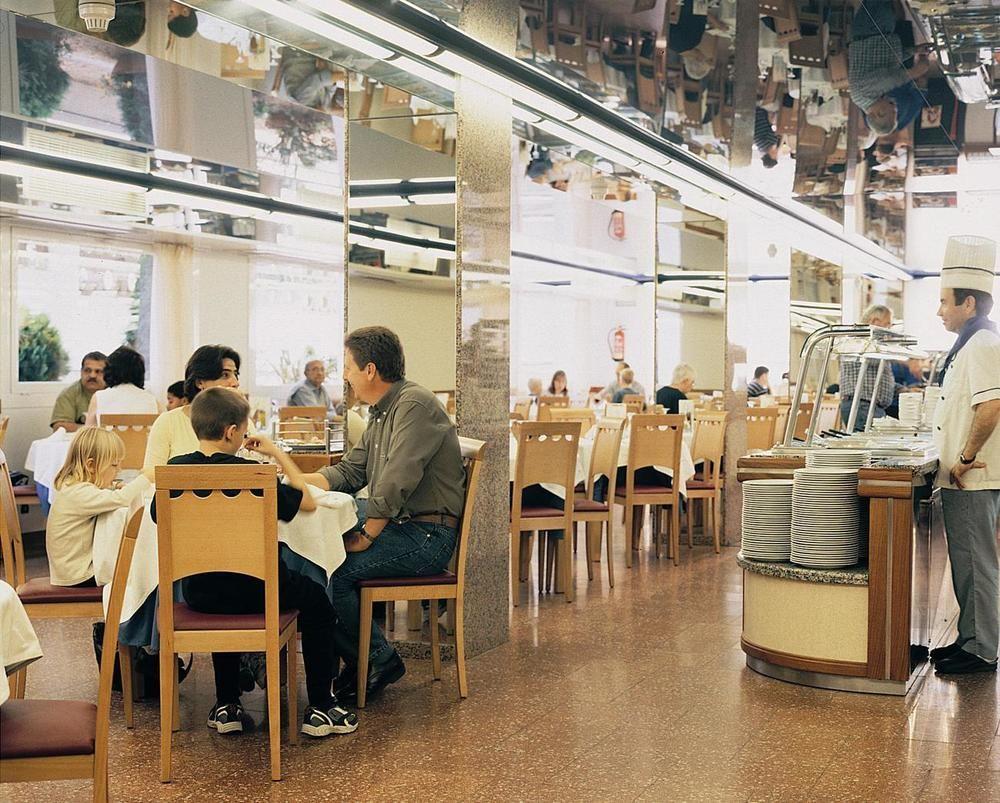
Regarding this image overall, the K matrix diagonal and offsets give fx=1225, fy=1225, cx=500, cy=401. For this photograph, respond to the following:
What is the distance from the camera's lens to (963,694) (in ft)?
16.0

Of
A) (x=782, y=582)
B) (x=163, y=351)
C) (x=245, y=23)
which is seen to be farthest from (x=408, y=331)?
(x=163, y=351)

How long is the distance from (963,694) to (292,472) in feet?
9.13

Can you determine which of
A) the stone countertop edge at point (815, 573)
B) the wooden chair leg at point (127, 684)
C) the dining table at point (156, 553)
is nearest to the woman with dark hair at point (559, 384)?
the stone countertop edge at point (815, 573)

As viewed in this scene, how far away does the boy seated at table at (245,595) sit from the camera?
3924 mm

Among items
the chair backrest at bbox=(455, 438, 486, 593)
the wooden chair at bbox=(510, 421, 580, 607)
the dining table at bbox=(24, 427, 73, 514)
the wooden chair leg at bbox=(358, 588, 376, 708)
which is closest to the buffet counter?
the chair backrest at bbox=(455, 438, 486, 593)

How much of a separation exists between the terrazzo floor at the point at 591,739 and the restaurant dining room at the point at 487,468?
0.07 ft

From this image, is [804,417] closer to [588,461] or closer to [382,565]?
[588,461]

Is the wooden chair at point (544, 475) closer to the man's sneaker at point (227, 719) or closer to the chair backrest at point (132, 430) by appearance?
the chair backrest at point (132, 430)

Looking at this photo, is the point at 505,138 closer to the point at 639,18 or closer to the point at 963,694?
the point at 639,18

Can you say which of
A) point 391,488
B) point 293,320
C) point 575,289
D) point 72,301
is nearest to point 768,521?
point 391,488

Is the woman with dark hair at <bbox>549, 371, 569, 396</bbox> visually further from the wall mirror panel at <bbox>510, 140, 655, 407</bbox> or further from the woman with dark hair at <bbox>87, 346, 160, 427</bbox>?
the woman with dark hair at <bbox>87, 346, 160, 427</bbox>

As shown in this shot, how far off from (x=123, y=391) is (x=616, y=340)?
14441 millimetres

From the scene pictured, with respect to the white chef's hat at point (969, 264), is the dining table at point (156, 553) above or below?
below

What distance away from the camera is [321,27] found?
528 centimetres
